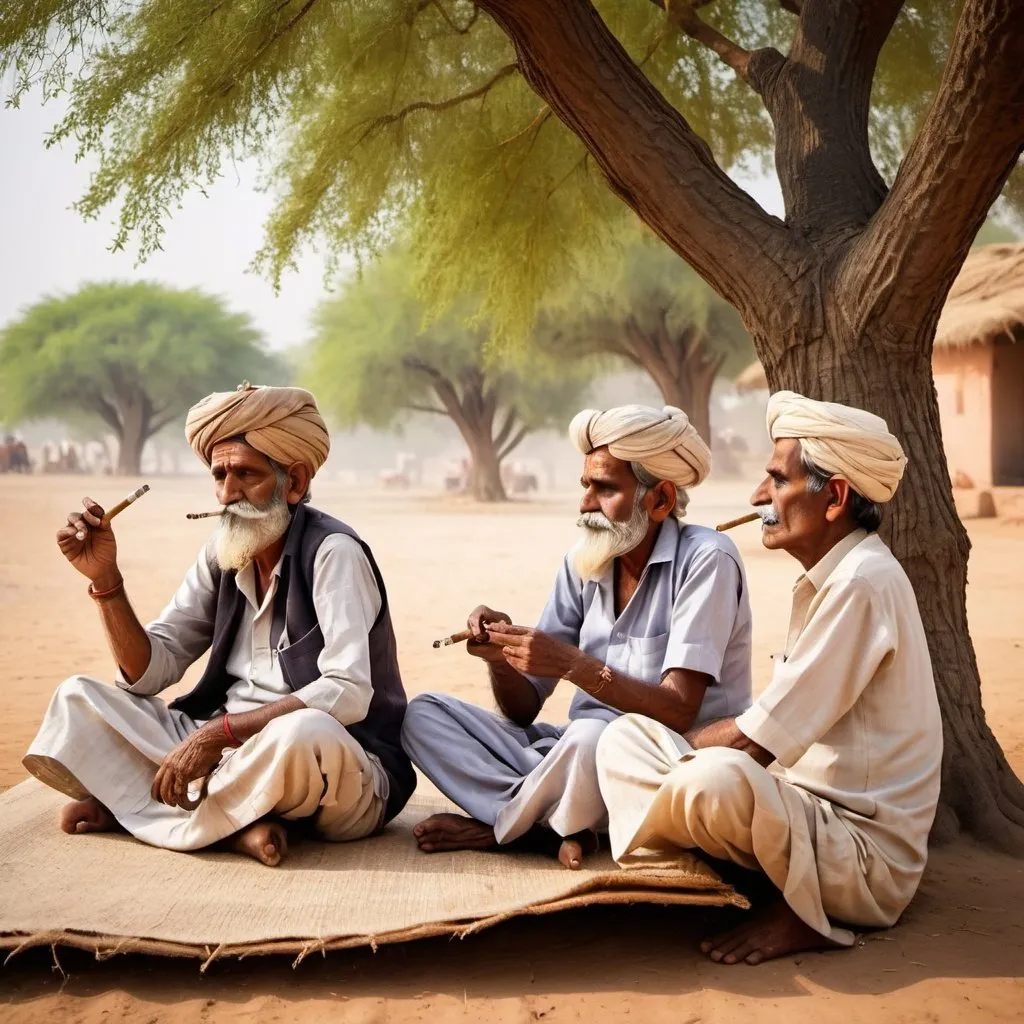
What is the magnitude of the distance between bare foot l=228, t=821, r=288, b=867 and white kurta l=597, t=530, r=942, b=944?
3.36 feet

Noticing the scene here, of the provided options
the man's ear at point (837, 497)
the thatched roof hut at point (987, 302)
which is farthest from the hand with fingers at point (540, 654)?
the thatched roof hut at point (987, 302)

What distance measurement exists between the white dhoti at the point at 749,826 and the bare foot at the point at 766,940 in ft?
0.21

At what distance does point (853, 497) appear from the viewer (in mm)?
3273

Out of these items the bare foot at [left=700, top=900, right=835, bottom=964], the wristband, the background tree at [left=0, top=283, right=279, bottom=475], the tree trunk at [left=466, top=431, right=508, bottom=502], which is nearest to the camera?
the bare foot at [left=700, top=900, right=835, bottom=964]

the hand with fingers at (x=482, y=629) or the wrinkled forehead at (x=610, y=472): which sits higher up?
the wrinkled forehead at (x=610, y=472)

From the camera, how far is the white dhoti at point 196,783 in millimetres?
3463

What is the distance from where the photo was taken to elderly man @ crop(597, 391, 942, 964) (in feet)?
9.86

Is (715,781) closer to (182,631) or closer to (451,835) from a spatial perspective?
(451,835)

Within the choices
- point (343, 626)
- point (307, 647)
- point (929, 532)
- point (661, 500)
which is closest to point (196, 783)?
point (307, 647)

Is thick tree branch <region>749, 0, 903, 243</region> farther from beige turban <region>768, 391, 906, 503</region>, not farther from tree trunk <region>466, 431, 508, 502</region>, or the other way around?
→ tree trunk <region>466, 431, 508, 502</region>

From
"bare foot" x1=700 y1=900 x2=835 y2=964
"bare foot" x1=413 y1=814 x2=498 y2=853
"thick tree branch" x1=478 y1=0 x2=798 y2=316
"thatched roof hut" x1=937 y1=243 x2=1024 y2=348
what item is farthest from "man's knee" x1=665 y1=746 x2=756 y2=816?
"thatched roof hut" x1=937 y1=243 x2=1024 y2=348

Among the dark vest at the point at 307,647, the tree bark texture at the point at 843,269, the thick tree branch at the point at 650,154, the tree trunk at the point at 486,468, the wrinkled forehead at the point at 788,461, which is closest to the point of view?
the wrinkled forehead at the point at 788,461

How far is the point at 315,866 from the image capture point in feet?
11.6

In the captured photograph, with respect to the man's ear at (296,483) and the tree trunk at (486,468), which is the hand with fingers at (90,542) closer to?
the man's ear at (296,483)
